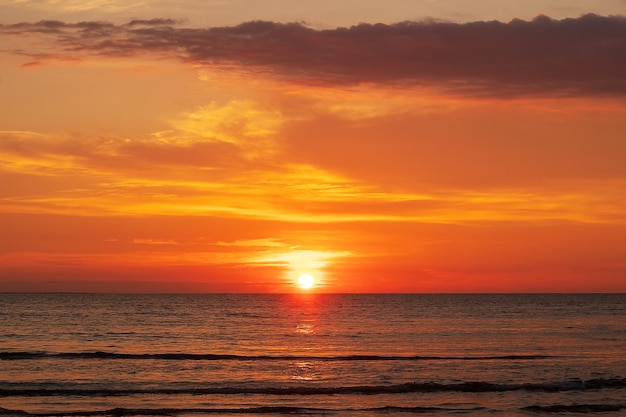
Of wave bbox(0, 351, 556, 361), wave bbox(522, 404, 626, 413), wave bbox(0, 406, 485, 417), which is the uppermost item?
wave bbox(0, 406, 485, 417)

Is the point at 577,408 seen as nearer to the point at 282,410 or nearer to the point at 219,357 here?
the point at 282,410

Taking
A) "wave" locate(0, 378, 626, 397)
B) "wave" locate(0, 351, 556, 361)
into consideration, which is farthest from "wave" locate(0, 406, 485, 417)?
"wave" locate(0, 351, 556, 361)

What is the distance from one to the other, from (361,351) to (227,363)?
12.6 m

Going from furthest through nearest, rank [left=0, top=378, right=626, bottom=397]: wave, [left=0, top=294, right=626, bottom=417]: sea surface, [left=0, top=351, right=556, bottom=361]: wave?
[left=0, top=351, right=556, bottom=361]: wave → [left=0, top=378, right=626, bottom=397]: wave → [left=0, top=294, right=626, bottom=417]: sea surface

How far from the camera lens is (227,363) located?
2045 inches

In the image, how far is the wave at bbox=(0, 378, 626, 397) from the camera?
39.3 m

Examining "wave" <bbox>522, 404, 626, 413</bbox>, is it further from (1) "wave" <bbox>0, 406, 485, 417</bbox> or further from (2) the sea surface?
(1) "wave" <bbox>0, 406, 485, 417</bbox>

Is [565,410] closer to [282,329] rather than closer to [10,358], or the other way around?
[10,358]

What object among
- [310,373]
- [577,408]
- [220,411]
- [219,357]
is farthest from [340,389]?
[219,357]

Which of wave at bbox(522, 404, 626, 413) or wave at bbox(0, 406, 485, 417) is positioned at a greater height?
wave at bbox(0, 406, 485, 417)

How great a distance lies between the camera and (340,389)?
40.4 metres

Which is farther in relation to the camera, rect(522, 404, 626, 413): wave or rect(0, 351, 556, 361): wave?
rect(0, 351, 556, 361): wave

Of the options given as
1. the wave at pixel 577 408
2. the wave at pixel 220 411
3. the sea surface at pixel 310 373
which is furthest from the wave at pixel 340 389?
the wave at pixel 577 408

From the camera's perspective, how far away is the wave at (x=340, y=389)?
39312mm
